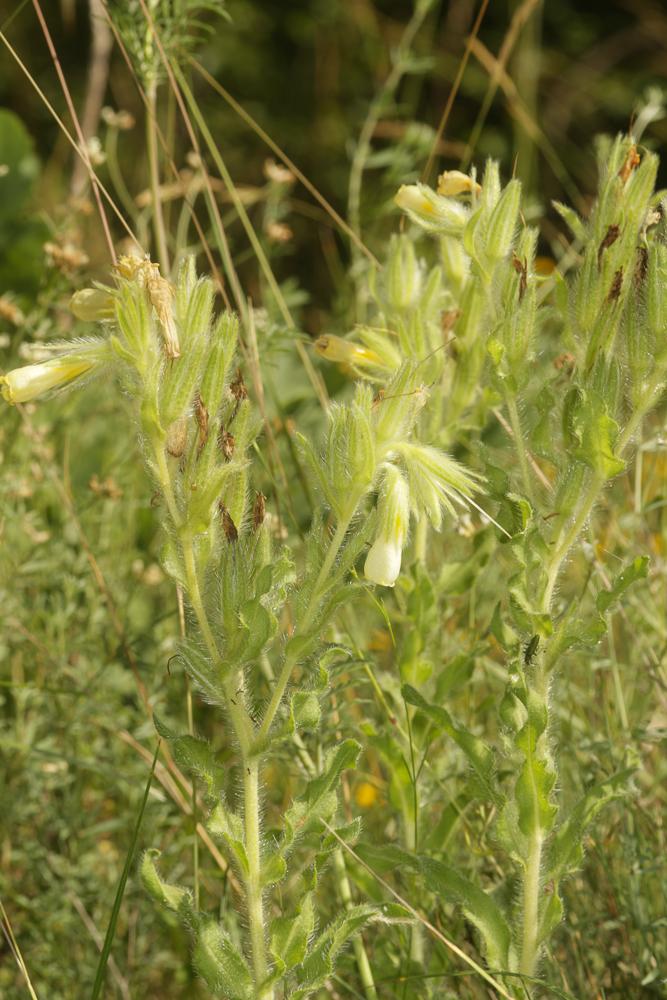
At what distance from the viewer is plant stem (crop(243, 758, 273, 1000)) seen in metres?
1.02

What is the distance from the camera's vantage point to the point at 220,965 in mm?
1019

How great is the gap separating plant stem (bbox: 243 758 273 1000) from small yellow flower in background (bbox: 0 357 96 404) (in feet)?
1.20

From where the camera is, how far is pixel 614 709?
5.57ft

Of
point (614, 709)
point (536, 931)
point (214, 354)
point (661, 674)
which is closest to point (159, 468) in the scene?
point (214, 354)

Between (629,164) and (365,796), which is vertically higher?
(629,164)

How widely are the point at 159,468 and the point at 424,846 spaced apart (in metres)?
0.56

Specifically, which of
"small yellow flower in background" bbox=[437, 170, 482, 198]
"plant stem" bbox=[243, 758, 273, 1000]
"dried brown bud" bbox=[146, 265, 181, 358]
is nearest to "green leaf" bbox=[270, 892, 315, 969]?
"plant stem" bbox=[243, 758, 273, 1000]

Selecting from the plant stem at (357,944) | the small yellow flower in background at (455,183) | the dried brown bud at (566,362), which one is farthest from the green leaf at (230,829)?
the small yellow flower in background at (455,183)

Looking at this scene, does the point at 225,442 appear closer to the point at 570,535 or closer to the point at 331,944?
the point at 570,535

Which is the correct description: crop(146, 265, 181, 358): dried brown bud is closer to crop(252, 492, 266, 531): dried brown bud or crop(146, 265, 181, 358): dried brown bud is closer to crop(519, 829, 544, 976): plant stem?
crop(252, 492, 266, 531): dried brown bud

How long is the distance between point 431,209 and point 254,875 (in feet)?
2.18

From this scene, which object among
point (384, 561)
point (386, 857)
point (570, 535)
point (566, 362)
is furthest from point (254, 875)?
point (566, 362)

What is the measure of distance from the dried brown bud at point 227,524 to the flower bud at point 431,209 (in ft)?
1.20

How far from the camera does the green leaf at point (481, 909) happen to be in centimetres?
110
